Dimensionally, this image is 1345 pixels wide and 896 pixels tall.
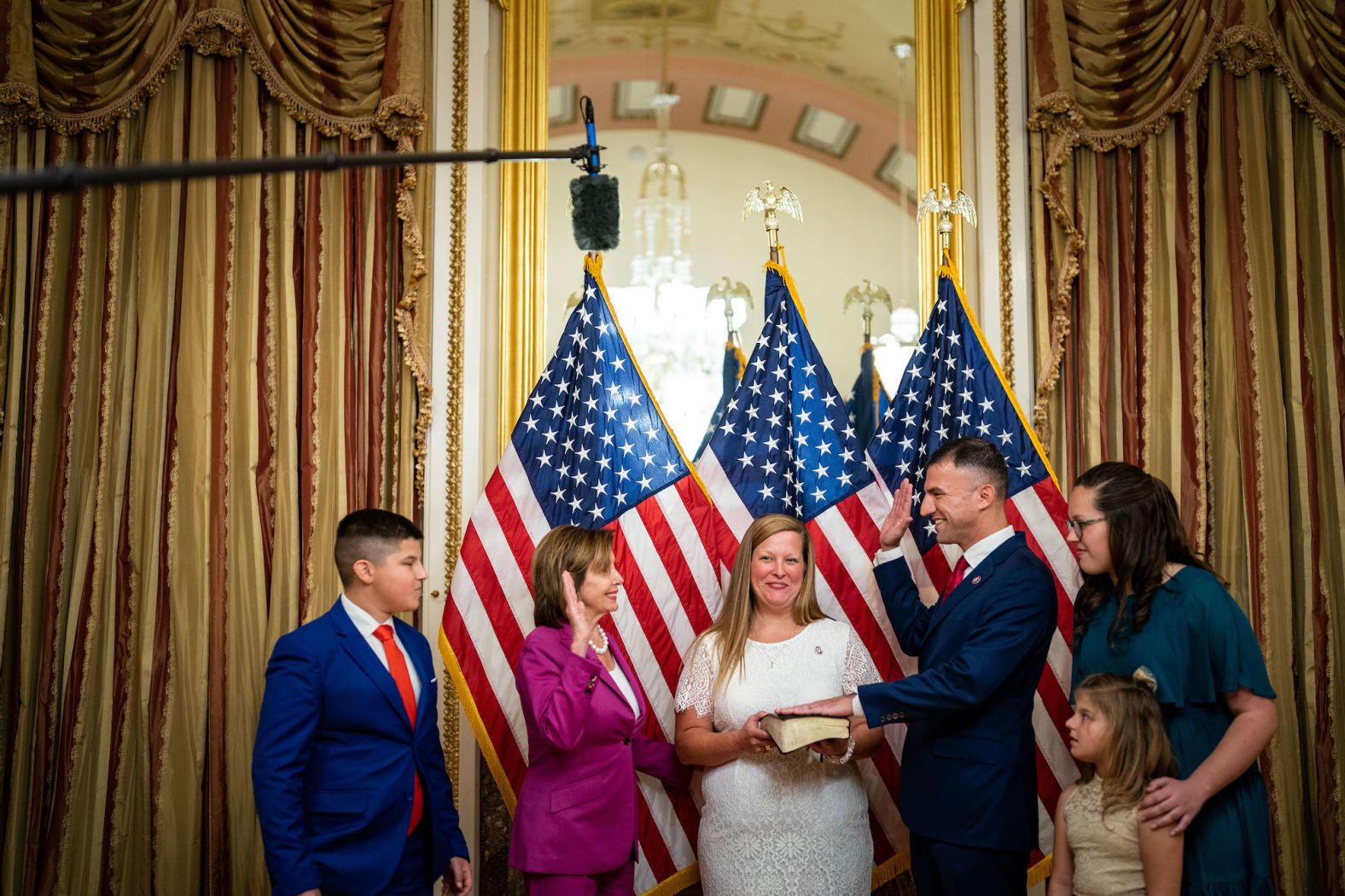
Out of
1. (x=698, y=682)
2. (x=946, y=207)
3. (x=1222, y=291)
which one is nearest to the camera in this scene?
(x=698, y=682)

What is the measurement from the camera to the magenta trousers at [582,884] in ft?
12.0

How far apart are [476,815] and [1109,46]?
3.85 meters

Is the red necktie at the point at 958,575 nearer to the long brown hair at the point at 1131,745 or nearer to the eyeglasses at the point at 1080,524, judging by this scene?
the eyeglasses at the point at 1080,524

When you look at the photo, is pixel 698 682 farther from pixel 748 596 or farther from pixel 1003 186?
pixel 1003 186

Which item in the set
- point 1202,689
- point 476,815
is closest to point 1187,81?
point 1202,689

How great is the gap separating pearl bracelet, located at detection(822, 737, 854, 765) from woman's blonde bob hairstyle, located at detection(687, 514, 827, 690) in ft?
1.31

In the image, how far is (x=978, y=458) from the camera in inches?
149

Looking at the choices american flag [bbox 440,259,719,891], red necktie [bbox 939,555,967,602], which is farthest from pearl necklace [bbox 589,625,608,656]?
red necktie [bbox 939,555,967,602]

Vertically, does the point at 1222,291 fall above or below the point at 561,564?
above

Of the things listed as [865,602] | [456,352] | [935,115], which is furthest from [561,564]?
[935,115]

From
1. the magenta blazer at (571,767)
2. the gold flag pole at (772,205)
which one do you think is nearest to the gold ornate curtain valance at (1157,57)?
the gold flag pole at (772,205)

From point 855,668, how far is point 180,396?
2621mm

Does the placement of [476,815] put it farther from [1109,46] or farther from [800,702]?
[1109,46]

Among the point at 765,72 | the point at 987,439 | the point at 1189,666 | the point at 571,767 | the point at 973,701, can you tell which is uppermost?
the point at 765,72
